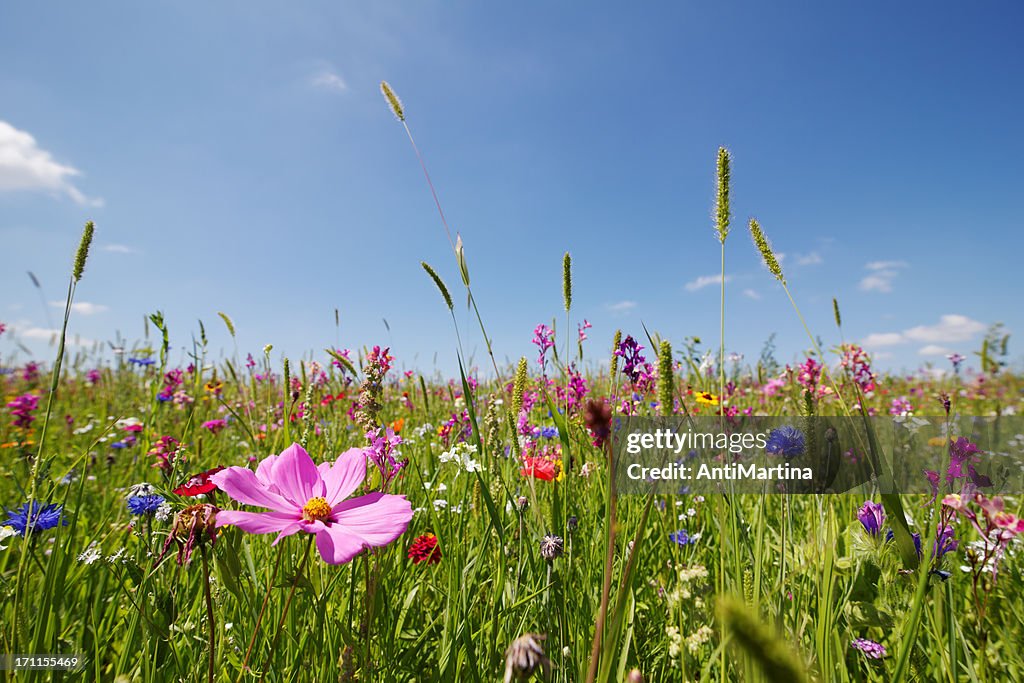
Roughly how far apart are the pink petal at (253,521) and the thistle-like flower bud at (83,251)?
103 cm

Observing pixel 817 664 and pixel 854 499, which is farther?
pixel 854 499

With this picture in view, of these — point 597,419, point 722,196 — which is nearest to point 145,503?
point 597,419

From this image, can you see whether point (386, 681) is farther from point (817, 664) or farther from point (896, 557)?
point (896, 557)

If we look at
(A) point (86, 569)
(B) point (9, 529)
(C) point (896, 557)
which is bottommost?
(A) point (86, 569)

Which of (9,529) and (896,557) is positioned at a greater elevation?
(9,529)

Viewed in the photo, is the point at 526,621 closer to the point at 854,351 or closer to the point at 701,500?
the point at 701,500

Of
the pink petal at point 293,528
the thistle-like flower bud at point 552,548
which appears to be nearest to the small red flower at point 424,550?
the thistle-like flower bud at point 552,548

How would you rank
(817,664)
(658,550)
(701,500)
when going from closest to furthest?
(817,664) < (658,550) < (701,500)

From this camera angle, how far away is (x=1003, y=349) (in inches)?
178

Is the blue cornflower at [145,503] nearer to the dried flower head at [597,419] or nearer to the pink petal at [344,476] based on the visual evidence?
the pink petal at [344,476]

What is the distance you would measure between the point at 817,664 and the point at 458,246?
46.3 inches

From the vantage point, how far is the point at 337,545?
0.62 m

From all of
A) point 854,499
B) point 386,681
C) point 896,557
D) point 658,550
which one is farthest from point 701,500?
point 386,681

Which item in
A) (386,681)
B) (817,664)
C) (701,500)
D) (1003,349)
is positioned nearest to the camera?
(817,664)
